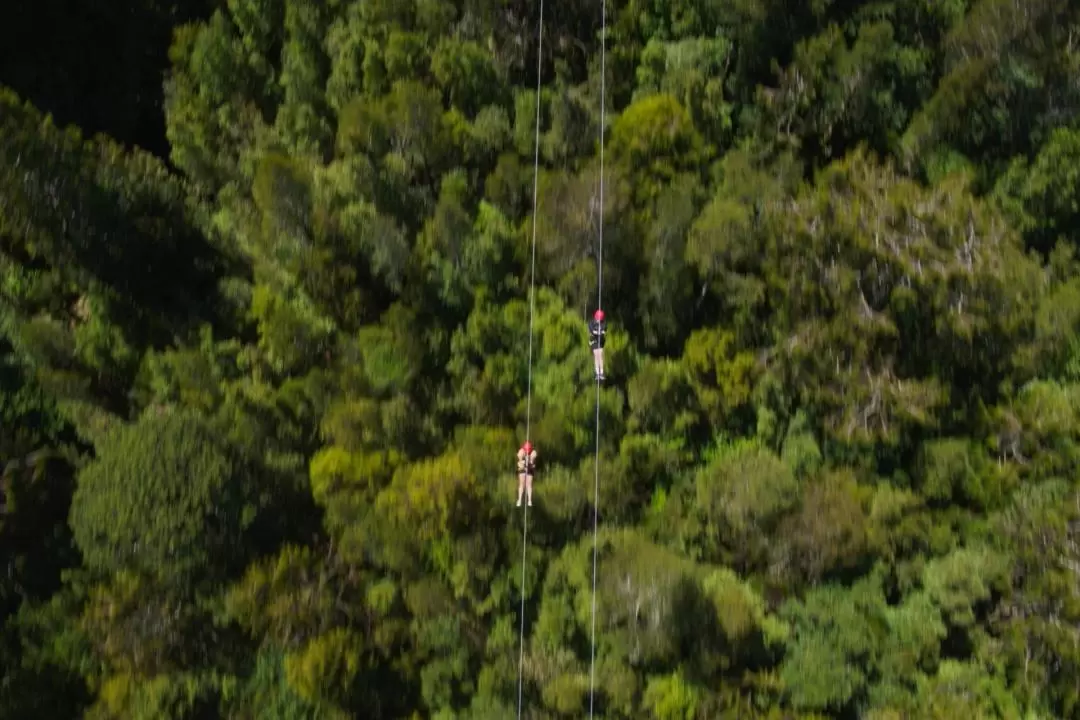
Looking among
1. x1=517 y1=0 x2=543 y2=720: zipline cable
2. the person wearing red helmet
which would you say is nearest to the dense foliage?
x1=517 y1=0 x2=543 y2=720: zipline cable

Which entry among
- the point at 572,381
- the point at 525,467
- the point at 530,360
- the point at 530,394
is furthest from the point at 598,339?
the point at 525,467

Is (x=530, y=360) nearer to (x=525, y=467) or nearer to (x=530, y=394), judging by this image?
(x=530, y=394)

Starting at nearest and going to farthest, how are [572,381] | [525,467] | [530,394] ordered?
[525,467] → [572,381] → [530,394]

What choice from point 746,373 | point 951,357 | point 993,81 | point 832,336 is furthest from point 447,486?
point 993,81

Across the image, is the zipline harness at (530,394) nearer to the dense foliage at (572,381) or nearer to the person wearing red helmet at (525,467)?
the dense foliage at (572,381)

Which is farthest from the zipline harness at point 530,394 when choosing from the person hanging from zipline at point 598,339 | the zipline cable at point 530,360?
the person hanging from zipline at point 598,339

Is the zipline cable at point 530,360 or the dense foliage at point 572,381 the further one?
the zipline cable at point 530,360
